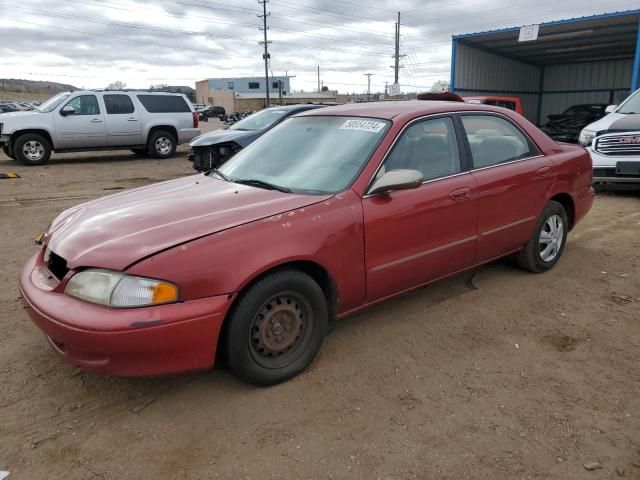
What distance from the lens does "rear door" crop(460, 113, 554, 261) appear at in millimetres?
3957

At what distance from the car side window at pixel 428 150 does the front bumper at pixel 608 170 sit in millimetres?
5425

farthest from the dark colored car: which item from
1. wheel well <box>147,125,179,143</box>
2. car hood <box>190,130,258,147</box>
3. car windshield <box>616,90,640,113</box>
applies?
wheel well <box>147,125,179,143</box>

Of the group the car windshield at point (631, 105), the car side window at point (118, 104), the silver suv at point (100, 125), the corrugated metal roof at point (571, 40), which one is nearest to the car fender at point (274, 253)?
the car windshield at point (631, 105)

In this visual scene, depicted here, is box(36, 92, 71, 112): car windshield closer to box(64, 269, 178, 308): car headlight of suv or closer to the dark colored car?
box(64, 269, 178, 308): car headlight of suv

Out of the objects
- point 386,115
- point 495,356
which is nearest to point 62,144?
point 386,115

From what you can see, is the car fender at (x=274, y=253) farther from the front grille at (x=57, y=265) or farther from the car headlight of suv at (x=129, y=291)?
the front grille at (x=57, y=265)

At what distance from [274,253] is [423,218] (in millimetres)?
1209

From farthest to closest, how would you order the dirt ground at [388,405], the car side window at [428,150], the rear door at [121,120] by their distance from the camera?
the rear door at [121,120] → the car side window at [428,150] → the dirt ground at [388,405]

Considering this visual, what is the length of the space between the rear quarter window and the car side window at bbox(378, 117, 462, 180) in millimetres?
11783

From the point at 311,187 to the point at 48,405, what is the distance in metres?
1.96

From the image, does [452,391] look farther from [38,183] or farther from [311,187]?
[38,183]

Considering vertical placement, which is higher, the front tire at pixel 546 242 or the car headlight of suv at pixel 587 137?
the car headlight of suv at pixel 587 137

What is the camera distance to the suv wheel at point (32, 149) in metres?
12.2

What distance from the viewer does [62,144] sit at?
41.9 ft
